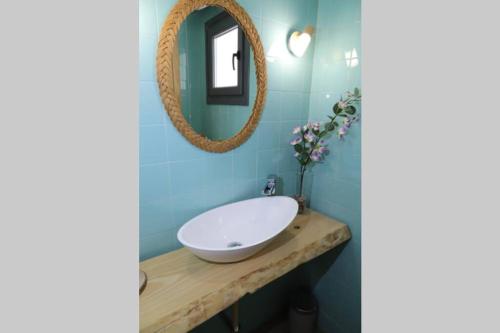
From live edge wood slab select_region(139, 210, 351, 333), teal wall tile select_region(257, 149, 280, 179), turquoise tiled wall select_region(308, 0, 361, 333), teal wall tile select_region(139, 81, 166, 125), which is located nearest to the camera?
live edge wood slab select_region(139, 210, 351, 333)

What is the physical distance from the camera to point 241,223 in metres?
→ 1.30

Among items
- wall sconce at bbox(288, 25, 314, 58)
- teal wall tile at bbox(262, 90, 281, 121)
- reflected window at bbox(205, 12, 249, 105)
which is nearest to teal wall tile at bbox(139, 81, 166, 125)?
reflected window at bbox(205, 12, 249, 105)

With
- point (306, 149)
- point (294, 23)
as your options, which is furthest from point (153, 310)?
point (294, 23)

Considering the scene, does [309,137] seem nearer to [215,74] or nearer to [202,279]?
[215,74]

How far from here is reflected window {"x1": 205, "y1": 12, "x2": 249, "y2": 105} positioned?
3.68ft

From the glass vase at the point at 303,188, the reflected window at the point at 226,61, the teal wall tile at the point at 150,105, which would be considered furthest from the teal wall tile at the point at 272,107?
the teal wall tile at the point at 150,105

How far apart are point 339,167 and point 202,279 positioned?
100 cm

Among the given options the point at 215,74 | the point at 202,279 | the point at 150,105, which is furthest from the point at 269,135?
the point at 202,279

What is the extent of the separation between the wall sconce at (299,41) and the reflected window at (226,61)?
30 centimetres

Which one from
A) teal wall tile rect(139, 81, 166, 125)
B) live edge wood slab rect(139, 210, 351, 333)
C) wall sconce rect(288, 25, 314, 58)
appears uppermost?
wall sconce rect(288, 25, 314, 58)

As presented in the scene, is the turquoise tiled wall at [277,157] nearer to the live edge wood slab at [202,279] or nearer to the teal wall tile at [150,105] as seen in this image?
the teal wall tile at [150,105]

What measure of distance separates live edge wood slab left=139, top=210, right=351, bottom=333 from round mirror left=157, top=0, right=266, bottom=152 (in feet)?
1.82

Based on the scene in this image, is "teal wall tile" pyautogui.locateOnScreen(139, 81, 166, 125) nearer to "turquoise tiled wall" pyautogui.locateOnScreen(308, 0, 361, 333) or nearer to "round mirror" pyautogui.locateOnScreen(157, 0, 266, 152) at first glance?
"round mirror" pyautogui.locateOnScreen(157, 0, 266, 152)

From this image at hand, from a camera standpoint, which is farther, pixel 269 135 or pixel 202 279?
pixel 269 135
